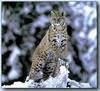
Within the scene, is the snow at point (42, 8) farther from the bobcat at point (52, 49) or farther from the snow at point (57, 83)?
the snow at point (57, 83)

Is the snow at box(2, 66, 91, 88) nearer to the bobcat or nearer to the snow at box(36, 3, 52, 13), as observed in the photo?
the bobcat

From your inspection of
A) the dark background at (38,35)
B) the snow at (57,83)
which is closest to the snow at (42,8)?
the dark background at (38,35)

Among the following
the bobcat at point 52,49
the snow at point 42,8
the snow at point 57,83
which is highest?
the snow at point 42,8

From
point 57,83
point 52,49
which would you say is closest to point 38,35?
point 52,49

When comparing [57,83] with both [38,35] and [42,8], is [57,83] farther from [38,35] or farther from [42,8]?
[42,8]

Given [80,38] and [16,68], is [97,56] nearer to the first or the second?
[80,38]

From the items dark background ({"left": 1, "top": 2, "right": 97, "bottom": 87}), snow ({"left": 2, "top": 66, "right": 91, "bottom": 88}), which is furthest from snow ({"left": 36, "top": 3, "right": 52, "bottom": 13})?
snow ({"left": 2, "top": 66, "right": 91, "bottom": 88})

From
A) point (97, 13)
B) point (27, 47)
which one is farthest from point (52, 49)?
point (97, 13)
